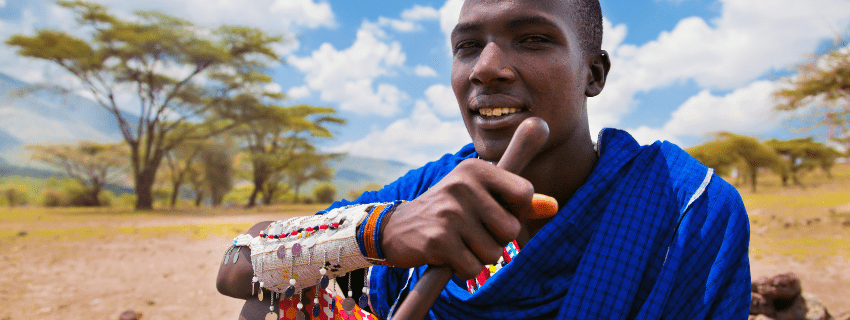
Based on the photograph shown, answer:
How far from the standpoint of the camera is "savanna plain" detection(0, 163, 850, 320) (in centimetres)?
593

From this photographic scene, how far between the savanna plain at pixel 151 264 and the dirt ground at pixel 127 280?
1cm

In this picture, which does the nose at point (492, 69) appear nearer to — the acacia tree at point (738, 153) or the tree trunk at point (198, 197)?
the acacia tree at point (738, 153)

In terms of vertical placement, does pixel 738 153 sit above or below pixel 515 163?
above

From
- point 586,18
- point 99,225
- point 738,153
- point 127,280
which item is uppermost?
point 738,153

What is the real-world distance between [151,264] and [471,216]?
10146 millimetres

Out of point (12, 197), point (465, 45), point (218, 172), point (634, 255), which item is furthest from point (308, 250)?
point (218, 172)

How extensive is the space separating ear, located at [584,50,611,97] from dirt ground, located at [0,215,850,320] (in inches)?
194

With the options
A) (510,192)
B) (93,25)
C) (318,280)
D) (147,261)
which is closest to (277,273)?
(318,280)

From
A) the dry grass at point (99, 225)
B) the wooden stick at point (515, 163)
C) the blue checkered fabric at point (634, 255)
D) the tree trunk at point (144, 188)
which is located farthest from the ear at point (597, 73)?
the tree trunk at point (144, 188)

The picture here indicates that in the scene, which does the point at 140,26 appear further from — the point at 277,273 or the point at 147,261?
the point at 277,273

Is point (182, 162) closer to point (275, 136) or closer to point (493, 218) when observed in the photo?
point (275, 136)

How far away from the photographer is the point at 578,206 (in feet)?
5.97

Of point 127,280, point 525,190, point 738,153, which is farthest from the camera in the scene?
point 738,153

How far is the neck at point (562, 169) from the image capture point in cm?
195
